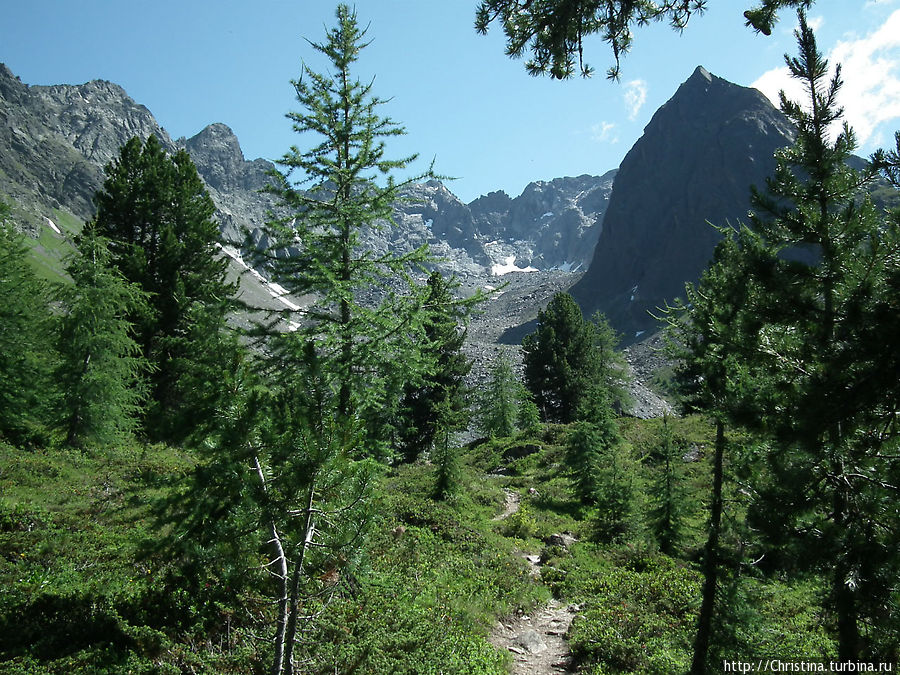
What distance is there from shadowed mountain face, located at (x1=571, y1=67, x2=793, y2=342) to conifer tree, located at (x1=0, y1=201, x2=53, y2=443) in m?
128

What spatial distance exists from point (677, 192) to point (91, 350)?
565 ft

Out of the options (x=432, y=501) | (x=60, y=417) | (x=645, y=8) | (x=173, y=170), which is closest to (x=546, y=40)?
(x=645, y=8)

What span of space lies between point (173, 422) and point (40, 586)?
3307mm

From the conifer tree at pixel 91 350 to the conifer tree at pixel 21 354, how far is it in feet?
2.15

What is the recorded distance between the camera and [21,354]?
13.0 metres

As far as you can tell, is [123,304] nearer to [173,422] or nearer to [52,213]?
[173,422]

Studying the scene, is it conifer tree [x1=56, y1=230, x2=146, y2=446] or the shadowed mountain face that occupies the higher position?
the shadowed mountain face

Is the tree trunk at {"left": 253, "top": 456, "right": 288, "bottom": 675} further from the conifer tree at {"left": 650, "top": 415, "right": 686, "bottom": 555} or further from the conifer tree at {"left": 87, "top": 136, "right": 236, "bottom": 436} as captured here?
the conifer tree at {"left": 87, "top": 136, "right": 236, "bottom": 436}

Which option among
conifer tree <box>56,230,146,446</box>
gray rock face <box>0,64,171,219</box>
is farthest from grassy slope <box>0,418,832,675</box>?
gray rock face <box>0,64,171,219</box>

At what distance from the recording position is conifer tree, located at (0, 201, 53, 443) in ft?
42.0

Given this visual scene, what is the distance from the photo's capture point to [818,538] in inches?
159

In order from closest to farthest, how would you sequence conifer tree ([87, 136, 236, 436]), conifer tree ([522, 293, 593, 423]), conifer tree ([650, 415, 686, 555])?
conifer tree ([650, 415, 686, 555])
conifer tree ([87, 136, 236, 436])
conifer tree ([522, 293, 593, 423])

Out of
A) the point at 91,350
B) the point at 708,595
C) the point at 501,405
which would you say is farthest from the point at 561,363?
the point at 708,595

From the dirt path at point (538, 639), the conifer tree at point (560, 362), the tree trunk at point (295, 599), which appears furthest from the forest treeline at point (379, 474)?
the conifer tree at point (560, 362)
